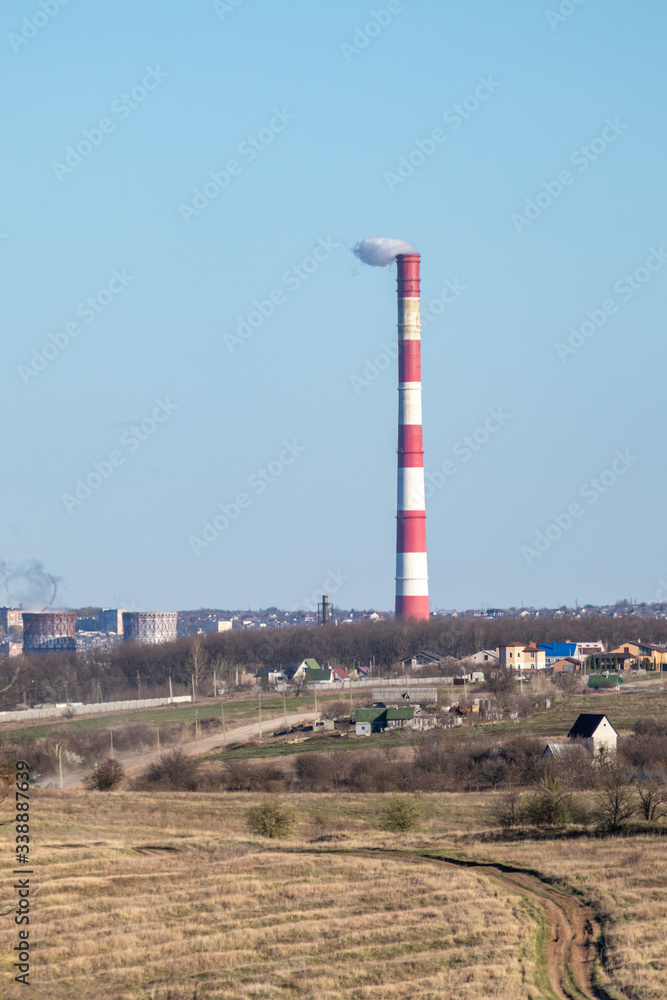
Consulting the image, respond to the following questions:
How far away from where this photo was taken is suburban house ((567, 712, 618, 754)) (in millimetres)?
39469

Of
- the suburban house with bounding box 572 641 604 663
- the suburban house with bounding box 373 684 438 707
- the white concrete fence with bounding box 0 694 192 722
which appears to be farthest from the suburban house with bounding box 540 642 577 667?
the white concrete fence with bounding box 0 694 192 722

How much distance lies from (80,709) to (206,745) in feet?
60.7

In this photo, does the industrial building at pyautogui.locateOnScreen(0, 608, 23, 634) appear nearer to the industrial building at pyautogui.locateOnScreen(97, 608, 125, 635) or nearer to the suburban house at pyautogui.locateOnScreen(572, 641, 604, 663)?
the suburban house at pyautogui.locateOnScreen(572, 641, 604, 663)

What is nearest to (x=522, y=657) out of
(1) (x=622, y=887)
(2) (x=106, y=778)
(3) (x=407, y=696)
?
(3) (x=407, y=696)

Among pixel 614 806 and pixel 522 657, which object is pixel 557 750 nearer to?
pixel 614 806

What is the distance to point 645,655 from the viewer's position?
81.4m

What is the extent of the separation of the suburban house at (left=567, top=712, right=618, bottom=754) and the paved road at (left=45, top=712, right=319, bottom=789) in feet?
48.6

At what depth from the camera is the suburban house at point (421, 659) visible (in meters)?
86.7

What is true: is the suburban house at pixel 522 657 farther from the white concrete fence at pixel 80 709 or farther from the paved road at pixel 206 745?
A: the paved road at pixel 206 745

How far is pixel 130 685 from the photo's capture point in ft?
269

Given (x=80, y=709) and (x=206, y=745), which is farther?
(x=80, y=709)

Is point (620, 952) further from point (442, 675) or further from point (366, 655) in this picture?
point (366, 655)

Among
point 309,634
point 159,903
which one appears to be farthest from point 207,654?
point 159,903

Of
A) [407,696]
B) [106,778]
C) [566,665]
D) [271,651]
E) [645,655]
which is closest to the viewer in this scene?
[106,778]
